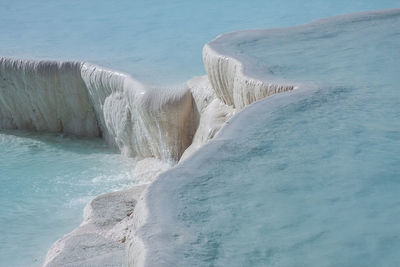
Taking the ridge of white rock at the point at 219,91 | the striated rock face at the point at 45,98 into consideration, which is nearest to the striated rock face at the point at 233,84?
the ridge of white rock at the point at 219,91

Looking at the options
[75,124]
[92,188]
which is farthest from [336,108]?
[75,124]

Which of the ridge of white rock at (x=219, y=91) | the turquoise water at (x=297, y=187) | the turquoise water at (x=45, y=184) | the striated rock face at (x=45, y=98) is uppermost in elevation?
the turquoise water at (x=297, y=187)

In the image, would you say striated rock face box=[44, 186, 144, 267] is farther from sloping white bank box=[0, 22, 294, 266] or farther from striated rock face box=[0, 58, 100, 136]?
striated rock face box=[0, 58, 100, 136]

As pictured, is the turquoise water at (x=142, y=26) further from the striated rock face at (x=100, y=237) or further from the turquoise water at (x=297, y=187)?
the turquoise water at (x=297, y=187)

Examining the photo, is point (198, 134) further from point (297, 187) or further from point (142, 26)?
point (142, 26)

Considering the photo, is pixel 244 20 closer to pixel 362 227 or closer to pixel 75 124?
pixel 75 124

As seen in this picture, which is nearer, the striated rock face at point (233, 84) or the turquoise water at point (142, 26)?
the striated rock face at point (233, 84)

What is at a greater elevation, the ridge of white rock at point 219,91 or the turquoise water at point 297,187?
the turquoise water at point 297,187
